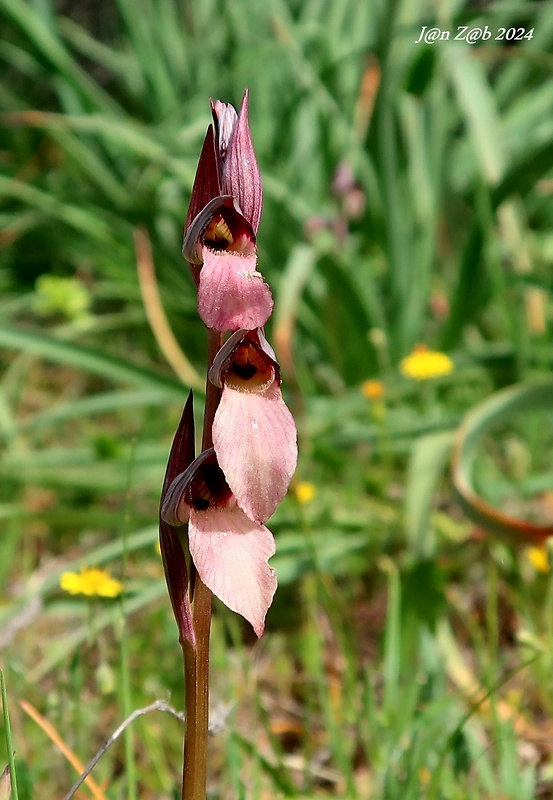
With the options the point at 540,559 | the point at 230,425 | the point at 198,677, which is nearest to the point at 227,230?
the point at 230,425

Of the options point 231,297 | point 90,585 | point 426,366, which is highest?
point 426,366

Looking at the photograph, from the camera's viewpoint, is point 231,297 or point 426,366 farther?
point 426,366

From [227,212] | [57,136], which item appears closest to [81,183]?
[57,136]

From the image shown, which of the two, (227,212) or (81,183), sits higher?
(81,183)

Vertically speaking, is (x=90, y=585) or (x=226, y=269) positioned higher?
(x=226, y=269)

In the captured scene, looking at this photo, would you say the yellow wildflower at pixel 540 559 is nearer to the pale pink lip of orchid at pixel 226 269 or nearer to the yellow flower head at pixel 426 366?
the yellow flower head at pixel 426 366

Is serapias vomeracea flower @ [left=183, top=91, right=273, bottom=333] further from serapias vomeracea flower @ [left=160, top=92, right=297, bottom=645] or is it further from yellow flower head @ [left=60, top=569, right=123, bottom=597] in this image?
yellow flower head @ [left=60, top=569, right=123, bottom=597]

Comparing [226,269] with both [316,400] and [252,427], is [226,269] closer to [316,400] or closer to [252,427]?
[252,427]

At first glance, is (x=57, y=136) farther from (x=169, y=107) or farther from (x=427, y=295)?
(x=427, y=295)
